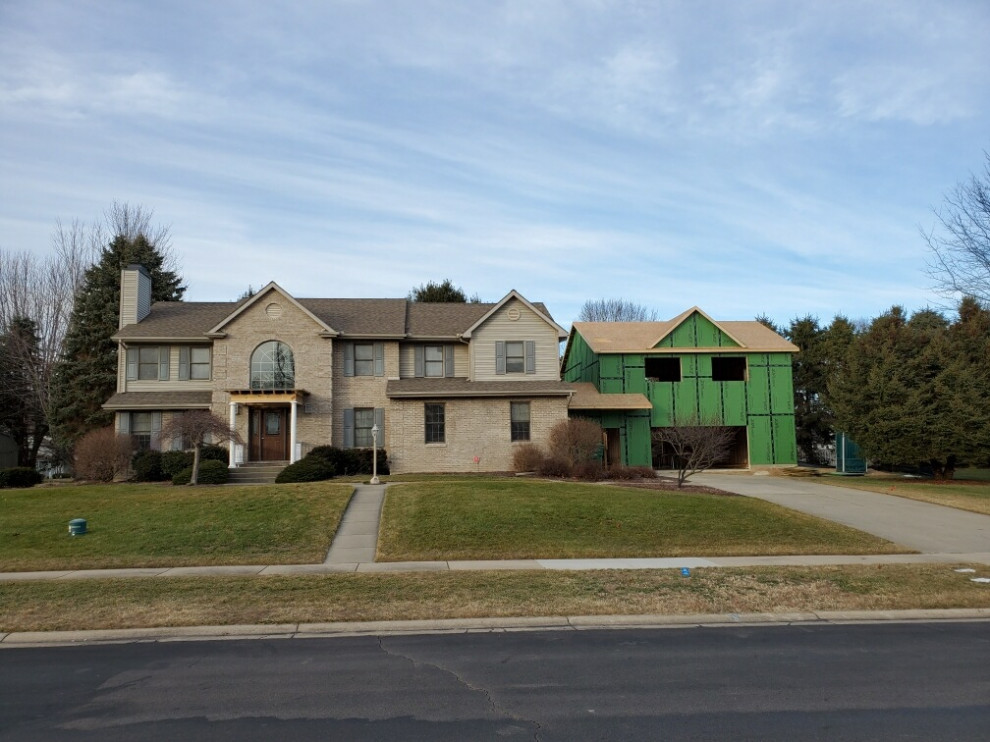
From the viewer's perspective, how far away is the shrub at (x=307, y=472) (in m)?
25.8

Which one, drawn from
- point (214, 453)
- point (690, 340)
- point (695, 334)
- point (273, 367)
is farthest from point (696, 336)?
point (214, 453)

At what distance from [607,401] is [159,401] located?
19.1 m

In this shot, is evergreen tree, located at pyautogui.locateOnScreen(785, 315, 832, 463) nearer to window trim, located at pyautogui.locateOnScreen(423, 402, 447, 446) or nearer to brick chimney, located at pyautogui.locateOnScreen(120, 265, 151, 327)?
window trim, located at pyautogui.locateOnScreen(423, 402, 447, 446)

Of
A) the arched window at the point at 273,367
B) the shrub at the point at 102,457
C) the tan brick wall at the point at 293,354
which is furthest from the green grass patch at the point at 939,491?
the shrub at the point at 102,457

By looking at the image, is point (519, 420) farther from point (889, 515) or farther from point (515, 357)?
point (889, 515)

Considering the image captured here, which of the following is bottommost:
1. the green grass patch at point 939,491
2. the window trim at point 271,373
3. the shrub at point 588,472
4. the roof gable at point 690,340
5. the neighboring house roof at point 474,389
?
the green grass patch at point 939,491

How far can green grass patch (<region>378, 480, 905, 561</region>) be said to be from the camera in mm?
15594

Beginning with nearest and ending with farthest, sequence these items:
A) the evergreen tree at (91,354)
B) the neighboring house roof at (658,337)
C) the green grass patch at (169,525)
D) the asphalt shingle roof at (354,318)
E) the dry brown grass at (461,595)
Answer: the dry brown grass at (461,595)
the green grass patch at (169,525)
the asphalt shingle roof at (354,318)
the neighboring house roof at (658,337)
the evergreen tree at (91,354)

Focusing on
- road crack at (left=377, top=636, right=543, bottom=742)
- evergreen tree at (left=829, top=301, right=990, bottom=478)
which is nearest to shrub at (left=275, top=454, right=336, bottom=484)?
road crack at (left=377, top=636, right=543, bottom=742)

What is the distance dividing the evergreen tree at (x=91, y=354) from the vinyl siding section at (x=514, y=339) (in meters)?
20.9

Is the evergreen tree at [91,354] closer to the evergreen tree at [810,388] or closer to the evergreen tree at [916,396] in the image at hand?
the evergreen tree at [916,396]

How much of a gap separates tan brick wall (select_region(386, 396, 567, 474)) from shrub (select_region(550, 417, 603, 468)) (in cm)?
188

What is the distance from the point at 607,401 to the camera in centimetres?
3425

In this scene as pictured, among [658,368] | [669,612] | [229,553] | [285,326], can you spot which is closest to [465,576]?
[669,612]
